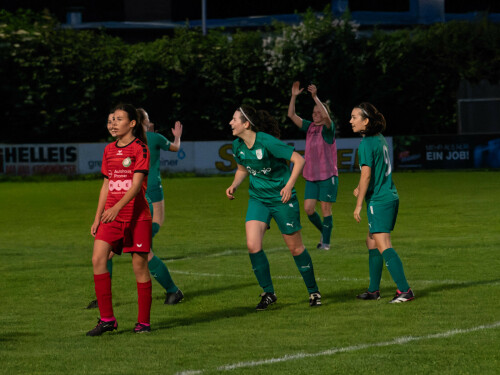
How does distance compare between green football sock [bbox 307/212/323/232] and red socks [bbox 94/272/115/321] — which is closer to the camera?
red socks [bbox 94/272/115/321]

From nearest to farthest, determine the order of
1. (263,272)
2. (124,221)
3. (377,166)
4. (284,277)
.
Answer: (124,221) < (377,166) < (263,272) < (284,277)

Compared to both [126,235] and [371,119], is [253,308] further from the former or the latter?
[371,119]

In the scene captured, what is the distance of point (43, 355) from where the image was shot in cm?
717

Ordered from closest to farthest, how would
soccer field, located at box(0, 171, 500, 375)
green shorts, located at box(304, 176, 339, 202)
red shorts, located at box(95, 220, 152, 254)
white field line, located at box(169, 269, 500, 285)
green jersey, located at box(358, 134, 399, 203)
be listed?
soccer field, located at box(0, 171, 500, 375) < red shorts, located at box(95, 220, 152, 254) < green jersey, located at box(358, 134, 399, 203) < white field line, located at box(169, 269, 500, 285) < green shorts, located at box(304, 176, 339, 202)

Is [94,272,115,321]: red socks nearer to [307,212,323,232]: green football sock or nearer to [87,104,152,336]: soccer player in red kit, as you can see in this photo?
[87,104,152,336]: soccer player in red kit

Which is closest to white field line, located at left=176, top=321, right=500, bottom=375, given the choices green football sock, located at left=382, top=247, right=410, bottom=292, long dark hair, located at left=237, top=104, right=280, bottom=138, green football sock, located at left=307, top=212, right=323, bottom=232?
green football sock, located at left=382, top=247, right=410, bottom=292

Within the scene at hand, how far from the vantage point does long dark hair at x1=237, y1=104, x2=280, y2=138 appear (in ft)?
29.7

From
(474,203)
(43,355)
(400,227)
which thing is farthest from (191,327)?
(474,203)

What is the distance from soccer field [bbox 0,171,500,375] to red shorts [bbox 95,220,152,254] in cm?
69

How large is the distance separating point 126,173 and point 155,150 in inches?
104

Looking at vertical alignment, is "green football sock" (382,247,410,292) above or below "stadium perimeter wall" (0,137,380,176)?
below

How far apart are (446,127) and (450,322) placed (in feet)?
116

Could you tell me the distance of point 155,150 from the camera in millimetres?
10523

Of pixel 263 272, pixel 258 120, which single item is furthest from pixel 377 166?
pixel 263 272
